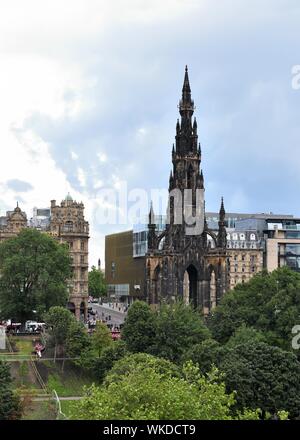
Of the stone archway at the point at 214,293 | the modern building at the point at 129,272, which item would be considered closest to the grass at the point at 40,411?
the stone archway at the point at 214,293

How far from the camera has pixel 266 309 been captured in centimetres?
7781

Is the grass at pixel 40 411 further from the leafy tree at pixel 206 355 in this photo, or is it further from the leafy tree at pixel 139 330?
the leafy tree at pixel 139 330

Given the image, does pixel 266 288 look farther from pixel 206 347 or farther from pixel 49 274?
pixel 49 274

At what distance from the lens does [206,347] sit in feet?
208

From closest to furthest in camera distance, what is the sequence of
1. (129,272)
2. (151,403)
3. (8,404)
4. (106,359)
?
1. (151,403)
2. (8,404)
3. (106,359)
4. (129,272)

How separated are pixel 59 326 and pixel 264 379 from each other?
25.5 meters

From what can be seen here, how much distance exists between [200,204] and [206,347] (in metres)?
41.6

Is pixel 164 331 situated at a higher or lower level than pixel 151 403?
higher

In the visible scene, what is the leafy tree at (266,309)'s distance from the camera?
244 ft

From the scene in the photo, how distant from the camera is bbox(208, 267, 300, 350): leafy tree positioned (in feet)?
244

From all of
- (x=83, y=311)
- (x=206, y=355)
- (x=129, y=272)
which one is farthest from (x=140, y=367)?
(x=129, y=272)

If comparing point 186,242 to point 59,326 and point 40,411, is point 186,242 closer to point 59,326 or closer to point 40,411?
point 59,326

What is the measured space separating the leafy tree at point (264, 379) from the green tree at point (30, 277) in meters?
39.0
